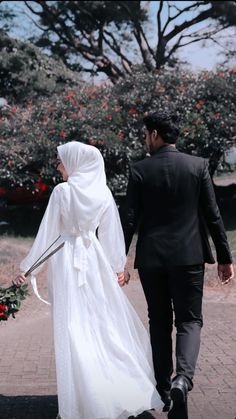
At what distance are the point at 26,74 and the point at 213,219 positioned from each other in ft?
42.2

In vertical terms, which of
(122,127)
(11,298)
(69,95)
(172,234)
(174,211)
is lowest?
(11,298)

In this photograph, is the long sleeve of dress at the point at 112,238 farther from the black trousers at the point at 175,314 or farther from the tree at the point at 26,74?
the tree at the point at 26,74

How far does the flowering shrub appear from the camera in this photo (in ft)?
38.8

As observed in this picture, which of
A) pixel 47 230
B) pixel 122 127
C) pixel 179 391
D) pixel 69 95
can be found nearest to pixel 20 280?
pixel 47 230

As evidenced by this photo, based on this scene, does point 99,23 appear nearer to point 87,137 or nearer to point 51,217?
point 87,137

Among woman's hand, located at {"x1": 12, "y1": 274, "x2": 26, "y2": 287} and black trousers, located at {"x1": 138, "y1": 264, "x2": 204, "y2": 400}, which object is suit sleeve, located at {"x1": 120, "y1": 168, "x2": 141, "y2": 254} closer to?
black trousers, located at {"x1": 138, "y1": 264, "x2": 204, "y2": 400}

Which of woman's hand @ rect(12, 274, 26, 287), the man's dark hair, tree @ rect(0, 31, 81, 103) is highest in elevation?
tree @ rect(0, 31, 81, 103)

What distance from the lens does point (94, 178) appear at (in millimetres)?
4152

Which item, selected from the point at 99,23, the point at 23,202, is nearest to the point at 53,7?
the point at 99,23

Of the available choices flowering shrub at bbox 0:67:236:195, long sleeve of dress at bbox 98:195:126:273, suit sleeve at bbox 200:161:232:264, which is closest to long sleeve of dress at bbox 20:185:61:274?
long sleeve of dress at bbox 98:195:126:273

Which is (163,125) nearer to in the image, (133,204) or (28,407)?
(133,204)

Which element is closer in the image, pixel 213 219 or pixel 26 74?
pixel 213 219

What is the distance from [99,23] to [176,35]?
8.54 feet

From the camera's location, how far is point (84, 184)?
4.11 metres
